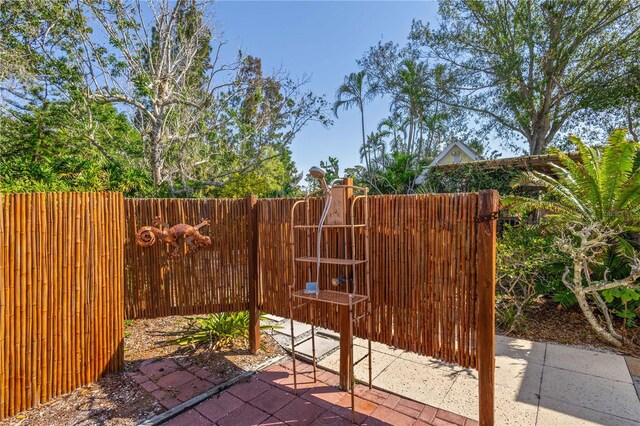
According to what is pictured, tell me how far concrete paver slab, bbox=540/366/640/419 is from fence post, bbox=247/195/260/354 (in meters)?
2.92

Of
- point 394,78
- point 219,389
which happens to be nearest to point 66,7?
point 219,389

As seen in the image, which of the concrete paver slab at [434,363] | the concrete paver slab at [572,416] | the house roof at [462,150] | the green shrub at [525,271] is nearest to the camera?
the concrete paver slab at [572,416]

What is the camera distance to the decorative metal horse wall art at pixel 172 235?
10.6ft

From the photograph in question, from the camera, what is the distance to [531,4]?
12320 millimetres

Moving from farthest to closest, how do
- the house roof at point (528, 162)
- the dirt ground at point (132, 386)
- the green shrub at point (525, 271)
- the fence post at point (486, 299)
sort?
1. the house roof at point (528, 162)
2. the green shrub at point (525, 271)
3. the dirt ground at point (132, 386)
4. the fence post at point (486, 299)

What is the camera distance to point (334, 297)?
2658 mm

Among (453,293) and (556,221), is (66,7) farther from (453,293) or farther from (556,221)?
(556,221)

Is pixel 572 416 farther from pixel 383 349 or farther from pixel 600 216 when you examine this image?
pixel 600 216

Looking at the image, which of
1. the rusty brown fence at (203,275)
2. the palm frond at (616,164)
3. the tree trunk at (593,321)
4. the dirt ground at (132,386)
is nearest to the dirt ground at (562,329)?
the tree trunk at (593,321)

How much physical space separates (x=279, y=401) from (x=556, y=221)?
15.1 feet

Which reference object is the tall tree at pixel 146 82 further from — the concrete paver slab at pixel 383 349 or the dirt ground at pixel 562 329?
the dirt ground at pixel 562 329

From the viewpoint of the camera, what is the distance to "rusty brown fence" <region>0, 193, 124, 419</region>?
2492 mm

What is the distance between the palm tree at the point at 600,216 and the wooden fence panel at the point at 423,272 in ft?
7.13

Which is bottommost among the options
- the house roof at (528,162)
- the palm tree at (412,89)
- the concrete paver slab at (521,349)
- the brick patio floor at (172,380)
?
the concrete paver slab at (521,349)
